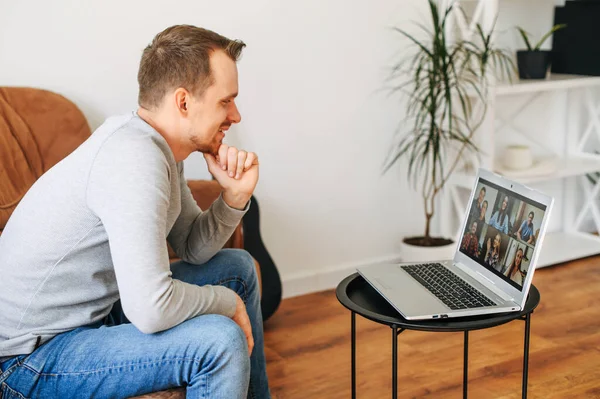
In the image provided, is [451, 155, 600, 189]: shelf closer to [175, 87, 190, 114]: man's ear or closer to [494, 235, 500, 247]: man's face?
[494, 235, 500, 247]: man's face

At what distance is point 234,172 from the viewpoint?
5.98ft

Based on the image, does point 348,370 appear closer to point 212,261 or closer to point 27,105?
point 212,261

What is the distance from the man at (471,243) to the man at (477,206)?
0.02 meters

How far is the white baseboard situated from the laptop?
134cm

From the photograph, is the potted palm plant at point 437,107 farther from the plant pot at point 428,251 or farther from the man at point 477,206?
the man at point 477,206

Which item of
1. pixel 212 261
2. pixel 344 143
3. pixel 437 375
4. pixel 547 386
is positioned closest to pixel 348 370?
pixel 437 375

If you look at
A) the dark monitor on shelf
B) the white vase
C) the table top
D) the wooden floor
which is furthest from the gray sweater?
the dark monitor on shelf

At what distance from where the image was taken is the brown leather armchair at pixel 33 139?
2.33 meters

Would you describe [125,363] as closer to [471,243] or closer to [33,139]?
[471,243]

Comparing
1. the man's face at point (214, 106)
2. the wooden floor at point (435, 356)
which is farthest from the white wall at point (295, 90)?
the man's face at point (214, 106)

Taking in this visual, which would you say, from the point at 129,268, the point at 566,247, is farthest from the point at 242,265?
the point at 566,247

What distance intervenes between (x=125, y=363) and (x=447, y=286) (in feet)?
2.44

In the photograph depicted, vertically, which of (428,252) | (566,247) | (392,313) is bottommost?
(566,247)

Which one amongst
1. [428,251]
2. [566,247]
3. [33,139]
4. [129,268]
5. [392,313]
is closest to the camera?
[129,268]
